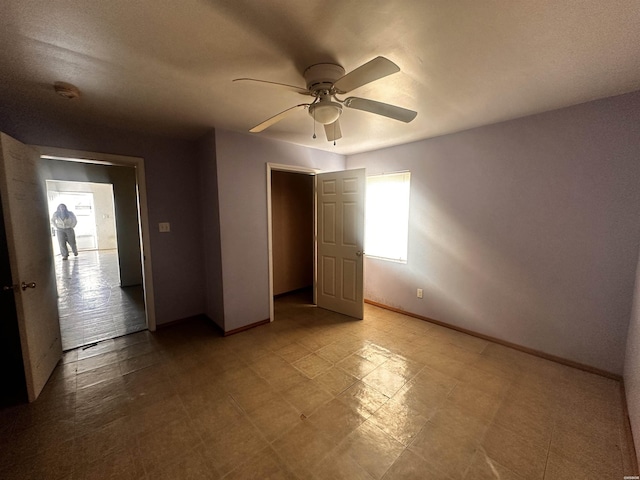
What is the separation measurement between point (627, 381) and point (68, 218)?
423 inches

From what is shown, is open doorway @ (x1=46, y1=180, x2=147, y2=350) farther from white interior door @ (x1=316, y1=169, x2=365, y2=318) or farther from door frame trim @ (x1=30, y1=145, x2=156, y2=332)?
white interior door @ (x1=316, y1=169, x2=365, y2=318)

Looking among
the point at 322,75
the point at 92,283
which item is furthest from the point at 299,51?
the point at 92,283

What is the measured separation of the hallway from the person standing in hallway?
1.28 metres

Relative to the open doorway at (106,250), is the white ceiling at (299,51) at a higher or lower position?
higher

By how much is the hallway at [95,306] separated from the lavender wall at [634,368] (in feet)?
14.7

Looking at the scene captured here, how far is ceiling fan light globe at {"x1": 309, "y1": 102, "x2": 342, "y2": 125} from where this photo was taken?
62.0 inches

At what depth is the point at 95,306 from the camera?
12.3 ft

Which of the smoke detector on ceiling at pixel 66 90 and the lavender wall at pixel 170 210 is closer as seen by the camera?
the smoke detector on ceiling at pixel 66 90

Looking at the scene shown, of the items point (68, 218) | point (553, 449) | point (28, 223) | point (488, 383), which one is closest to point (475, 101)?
point (488, 383)

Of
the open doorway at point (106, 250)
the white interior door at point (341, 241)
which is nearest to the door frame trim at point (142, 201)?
the open doorway at point (106, 250)

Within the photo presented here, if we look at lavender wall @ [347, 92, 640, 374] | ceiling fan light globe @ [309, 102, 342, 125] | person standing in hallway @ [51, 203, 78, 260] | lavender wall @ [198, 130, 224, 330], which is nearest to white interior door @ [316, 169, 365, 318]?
lavender wall @ [347, 92, 640, 374]

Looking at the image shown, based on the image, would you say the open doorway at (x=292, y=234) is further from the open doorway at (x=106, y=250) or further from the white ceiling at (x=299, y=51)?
Result: the white ceiling at (x=299, y=51)

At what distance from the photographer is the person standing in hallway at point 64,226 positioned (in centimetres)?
664

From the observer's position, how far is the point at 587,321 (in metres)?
2.19
